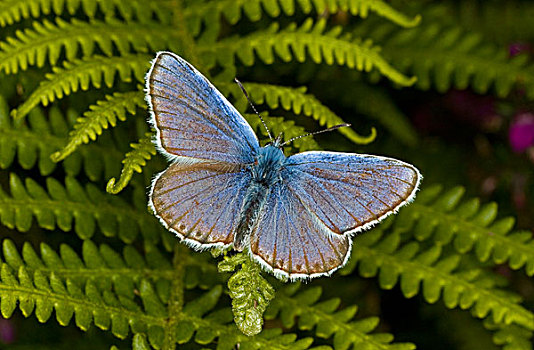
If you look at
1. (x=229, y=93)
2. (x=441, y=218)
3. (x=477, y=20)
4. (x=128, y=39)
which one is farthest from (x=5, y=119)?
(x=477, y=20)

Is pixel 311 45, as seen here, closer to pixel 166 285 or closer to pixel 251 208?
pixel 251 208

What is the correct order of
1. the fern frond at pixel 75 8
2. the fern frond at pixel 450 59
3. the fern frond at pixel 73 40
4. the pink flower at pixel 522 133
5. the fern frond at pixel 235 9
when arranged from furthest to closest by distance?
the pink flower at pixel 522 133, the fern frond at pixel 450 59, the fern frond at pixel 235 9, the fern frond at pixel 75 8, the fern frond at pixel 73 40

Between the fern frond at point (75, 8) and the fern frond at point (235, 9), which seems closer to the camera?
the fern frond at point (75, 8)

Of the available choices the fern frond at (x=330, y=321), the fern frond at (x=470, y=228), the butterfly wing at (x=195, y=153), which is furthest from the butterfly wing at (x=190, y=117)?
the fern frond at (x=470, y=228)

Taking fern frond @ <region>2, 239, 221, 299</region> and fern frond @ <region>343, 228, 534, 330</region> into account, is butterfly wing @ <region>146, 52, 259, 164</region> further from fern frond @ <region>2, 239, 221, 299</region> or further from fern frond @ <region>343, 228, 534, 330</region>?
fern frond @ <region>343, 228, 534, 330</region>

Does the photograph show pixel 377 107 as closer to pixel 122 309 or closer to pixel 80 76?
pixel 80 76

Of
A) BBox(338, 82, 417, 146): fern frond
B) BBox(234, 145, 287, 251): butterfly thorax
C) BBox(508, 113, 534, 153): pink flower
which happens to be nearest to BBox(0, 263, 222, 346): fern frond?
BBox(234, 145, 287, 251): butterfly thorax

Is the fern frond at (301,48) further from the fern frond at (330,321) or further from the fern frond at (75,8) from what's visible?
the fern frond at (330,321)

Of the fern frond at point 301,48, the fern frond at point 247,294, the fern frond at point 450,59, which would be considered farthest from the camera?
the fern frond at point 450,59
